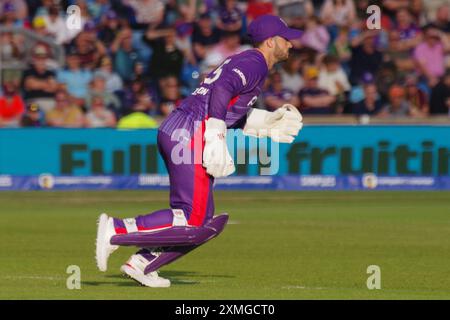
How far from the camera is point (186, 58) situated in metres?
24.4

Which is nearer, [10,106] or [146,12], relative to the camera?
[10,106]

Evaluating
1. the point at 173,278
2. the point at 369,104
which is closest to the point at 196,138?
the point at 173,278

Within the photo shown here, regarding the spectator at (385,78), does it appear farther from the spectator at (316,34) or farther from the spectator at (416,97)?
the spectator at (316,34)

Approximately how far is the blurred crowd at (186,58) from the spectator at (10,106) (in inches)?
0.7

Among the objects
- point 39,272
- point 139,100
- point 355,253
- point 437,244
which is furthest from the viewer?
point 139,100

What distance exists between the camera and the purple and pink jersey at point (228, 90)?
30.9ft

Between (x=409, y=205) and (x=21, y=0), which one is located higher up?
(x=21, y=0)

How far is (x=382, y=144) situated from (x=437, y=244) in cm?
799

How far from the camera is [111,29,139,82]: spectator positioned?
24156 mm

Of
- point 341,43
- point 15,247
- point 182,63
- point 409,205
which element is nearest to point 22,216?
point 15,247

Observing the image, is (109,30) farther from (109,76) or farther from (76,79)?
(76,79)

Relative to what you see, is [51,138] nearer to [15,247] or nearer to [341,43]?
[341,43]

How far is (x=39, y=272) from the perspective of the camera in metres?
11.3

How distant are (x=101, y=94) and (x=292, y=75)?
3.48 metres
